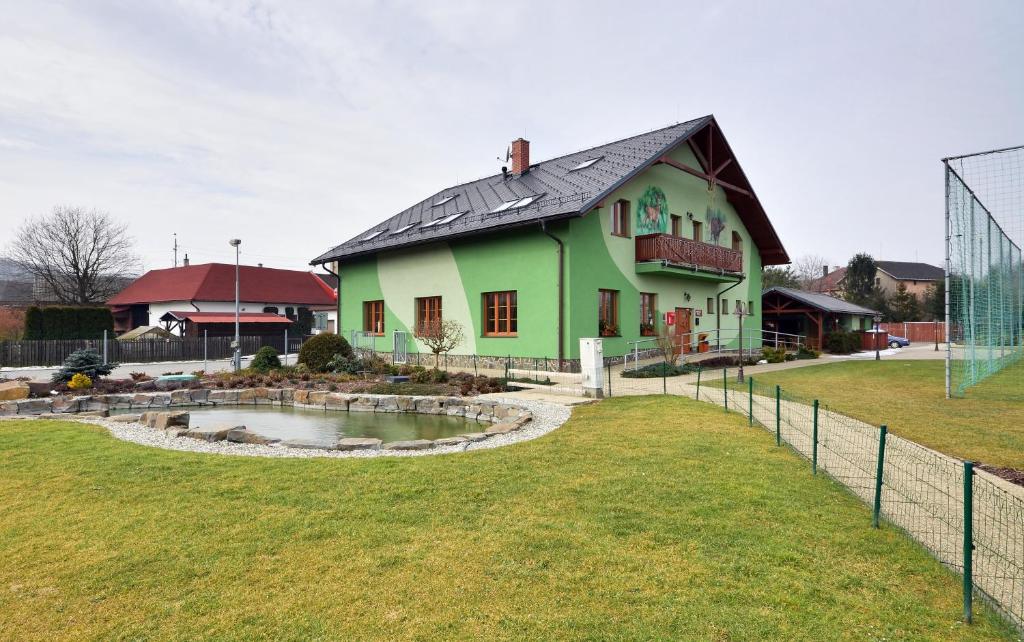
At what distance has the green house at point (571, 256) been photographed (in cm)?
1631

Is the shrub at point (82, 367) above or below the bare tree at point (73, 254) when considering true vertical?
below

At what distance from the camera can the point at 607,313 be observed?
17484mm

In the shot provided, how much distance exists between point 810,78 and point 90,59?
619 inches

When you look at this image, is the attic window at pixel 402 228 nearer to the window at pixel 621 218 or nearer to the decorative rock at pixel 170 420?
the window at pixel 621 218

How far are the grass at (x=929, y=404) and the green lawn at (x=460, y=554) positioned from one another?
2.97 m

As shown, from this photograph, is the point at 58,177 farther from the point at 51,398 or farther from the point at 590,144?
the point at 590,144

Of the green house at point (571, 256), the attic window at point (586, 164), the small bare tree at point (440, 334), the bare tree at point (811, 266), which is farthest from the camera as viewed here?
the bare tree at point (811, 266)

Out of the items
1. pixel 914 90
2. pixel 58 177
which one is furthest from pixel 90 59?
pixel 914 90

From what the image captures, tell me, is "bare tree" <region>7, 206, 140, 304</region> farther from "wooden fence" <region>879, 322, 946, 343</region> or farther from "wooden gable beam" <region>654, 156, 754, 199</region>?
"wooden fence" <region>879, 322, 946, 343</region>

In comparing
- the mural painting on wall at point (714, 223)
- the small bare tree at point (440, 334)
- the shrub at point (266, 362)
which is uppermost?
the mural painting on wall at point (714, 223)

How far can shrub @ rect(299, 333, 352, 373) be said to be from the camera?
54.4 feet

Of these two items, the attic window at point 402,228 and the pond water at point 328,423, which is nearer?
the pond water at point 328,423

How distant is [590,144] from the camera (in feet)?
73.8

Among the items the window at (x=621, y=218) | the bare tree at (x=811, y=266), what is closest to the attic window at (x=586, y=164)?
the window at (x=621, y=218)
